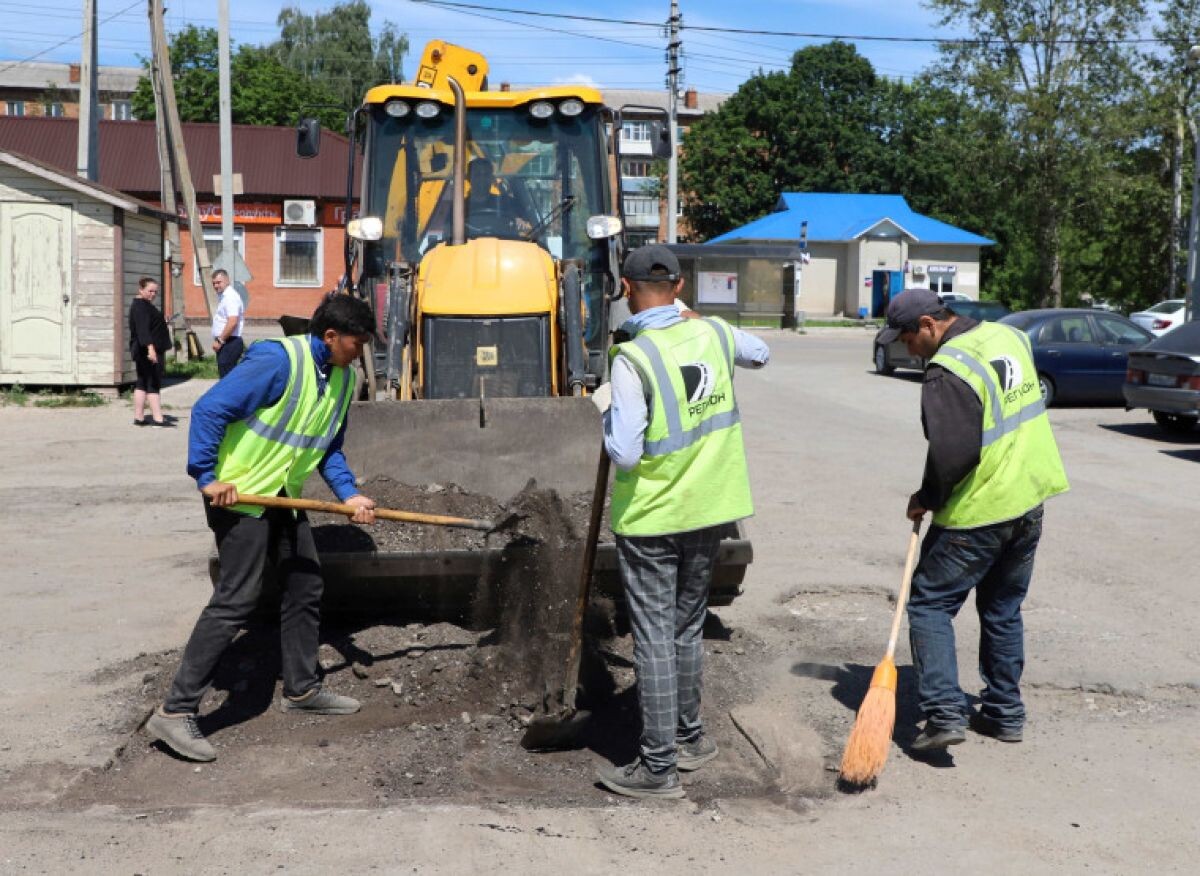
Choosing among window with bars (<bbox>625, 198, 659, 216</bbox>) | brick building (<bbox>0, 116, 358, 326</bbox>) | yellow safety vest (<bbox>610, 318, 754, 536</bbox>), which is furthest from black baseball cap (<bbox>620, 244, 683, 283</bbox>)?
window with bars (<bbox>625, 198, 659, 216</bbox>)

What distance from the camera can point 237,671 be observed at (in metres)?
6.07

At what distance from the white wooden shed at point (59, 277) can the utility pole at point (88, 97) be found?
4219 millimetres

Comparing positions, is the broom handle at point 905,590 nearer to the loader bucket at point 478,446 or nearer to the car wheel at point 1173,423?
the loader bucket at point 478,446

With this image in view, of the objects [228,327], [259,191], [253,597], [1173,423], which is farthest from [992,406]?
[259,191]

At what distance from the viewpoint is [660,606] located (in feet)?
15.5

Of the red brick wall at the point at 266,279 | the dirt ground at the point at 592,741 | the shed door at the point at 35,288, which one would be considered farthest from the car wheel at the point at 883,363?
the red brick wall at the point at 266,279

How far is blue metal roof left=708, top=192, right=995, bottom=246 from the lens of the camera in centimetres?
5606

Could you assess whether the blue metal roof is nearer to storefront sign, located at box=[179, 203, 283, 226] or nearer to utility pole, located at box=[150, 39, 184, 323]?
storefront sign, located at box=[179, 203, 283, 226]

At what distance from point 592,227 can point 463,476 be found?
2984mm

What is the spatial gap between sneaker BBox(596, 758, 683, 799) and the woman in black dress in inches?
457

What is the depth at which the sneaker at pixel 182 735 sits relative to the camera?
5.03 metres

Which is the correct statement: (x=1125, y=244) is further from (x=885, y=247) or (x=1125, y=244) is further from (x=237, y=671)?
(x=237, y=671)

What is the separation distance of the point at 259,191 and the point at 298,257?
2337 mm

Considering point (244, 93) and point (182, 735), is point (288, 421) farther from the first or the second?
point (244, 93)
